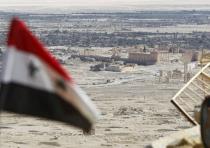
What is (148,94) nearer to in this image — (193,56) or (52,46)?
(193,56)

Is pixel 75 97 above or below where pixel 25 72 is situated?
below

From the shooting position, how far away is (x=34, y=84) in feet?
17.5

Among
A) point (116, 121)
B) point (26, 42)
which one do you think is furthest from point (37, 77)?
point (116, 121)

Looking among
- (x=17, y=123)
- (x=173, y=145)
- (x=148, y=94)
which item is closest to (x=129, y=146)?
(x=17, y=123)

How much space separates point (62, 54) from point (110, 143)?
42390 mm

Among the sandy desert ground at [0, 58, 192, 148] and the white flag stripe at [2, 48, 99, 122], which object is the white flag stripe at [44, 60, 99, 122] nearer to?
the white flag stripe at [2, 48, 99, 122]

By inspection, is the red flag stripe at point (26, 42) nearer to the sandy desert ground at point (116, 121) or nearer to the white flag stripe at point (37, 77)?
the white flag stripe at point (37, 77)

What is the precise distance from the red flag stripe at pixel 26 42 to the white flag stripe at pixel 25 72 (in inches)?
1.8

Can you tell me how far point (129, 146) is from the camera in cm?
2906

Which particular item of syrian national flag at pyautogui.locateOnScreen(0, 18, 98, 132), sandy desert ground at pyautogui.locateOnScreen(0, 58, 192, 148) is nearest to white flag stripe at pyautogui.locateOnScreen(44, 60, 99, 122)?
syrian national flag at pyautogui.locateOnScreen(0, 18, 98, 132)

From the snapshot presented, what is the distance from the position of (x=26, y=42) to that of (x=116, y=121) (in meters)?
30.1

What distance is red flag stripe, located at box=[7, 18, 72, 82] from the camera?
5.23 meters

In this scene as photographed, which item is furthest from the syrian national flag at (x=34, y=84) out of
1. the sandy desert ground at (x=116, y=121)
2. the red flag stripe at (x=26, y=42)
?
the sandy desert ground at (x=116, y=121)

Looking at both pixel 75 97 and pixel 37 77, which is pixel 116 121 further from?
pixel 37 77
